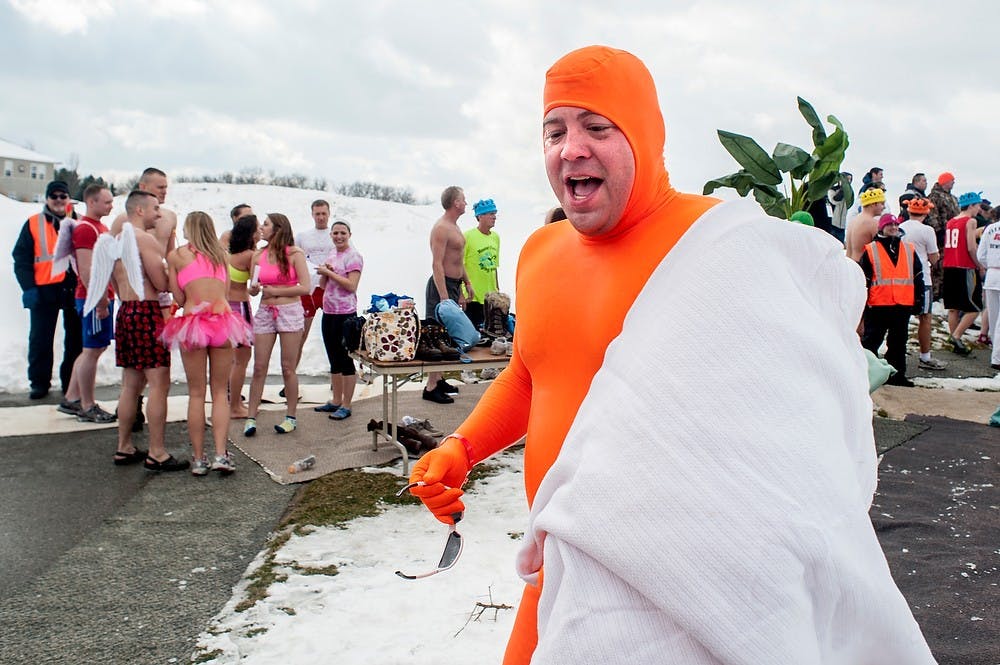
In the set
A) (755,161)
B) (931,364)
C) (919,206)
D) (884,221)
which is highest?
(919,206)

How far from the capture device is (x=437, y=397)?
26.4 ft

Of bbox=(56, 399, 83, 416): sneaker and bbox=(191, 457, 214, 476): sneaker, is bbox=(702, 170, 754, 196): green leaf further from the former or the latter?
bbox=(56, 399, 83, 416): sneaker

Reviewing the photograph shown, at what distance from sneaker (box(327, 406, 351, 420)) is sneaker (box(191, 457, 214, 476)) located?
1.75 metres

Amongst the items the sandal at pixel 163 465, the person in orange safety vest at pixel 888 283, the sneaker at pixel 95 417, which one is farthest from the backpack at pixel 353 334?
the person in orange safety vest at pixel 888 283

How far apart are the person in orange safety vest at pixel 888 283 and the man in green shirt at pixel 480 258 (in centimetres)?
432

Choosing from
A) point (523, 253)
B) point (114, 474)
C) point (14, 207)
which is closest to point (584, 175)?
point (523, 253)

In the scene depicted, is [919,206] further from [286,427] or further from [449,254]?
[286,427]

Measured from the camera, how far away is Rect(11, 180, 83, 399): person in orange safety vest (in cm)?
774

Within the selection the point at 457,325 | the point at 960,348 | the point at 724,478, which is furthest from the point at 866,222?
the point at 724,478

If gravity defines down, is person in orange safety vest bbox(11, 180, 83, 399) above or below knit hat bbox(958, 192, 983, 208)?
below

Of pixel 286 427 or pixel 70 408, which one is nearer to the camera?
pixel 286 427

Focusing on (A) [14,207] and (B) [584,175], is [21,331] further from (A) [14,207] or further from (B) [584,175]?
(B) [584,175]

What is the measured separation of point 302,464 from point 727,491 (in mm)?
5066

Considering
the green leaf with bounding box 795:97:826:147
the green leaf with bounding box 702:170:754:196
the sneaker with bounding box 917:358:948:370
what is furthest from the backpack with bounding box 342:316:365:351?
the sneaker with bounding box 917:358:948:370
